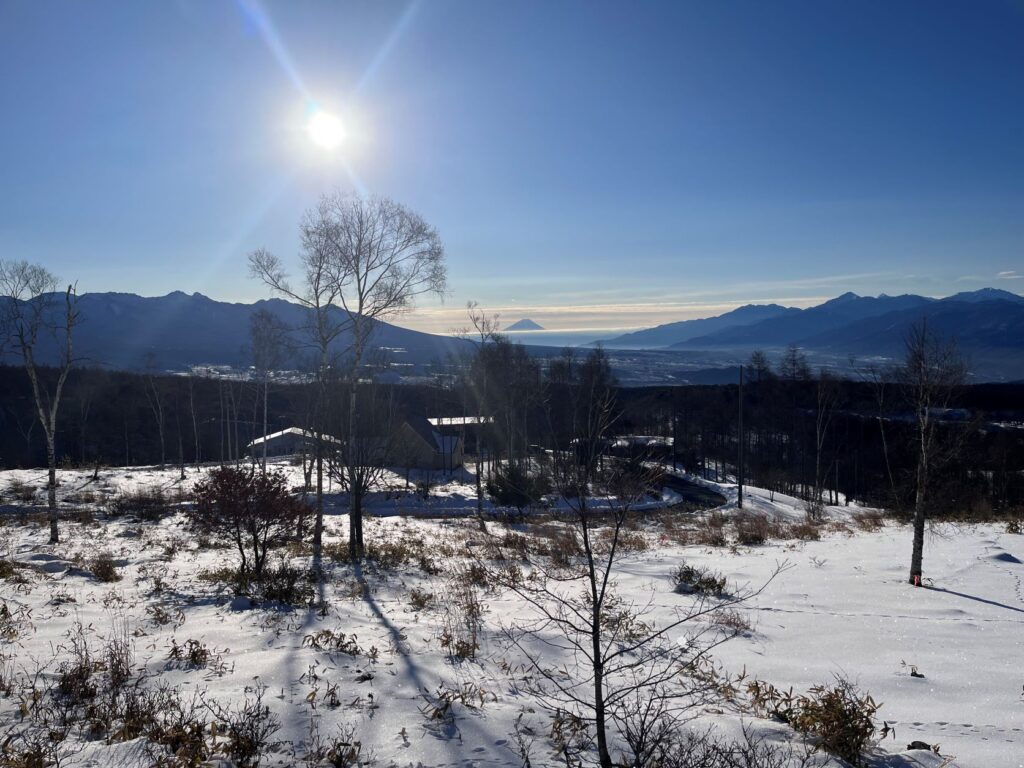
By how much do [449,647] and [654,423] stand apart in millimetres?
59329

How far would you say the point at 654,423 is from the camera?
63.6 metres

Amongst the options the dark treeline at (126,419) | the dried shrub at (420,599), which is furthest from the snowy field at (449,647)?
the dark treeline at (126,419)

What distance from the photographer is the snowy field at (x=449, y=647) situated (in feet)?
14.3

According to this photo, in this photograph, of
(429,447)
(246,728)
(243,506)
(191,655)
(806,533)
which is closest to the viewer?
(246,728)

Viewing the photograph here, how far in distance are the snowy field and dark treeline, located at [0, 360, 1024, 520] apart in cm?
2062

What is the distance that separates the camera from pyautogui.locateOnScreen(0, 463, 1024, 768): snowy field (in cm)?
435

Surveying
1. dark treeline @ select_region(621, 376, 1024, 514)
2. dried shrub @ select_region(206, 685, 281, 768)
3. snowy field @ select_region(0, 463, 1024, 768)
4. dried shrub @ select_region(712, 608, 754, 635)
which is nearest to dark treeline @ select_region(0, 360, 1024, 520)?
dark treeline @ select_region(621, 376, 1024, 514)

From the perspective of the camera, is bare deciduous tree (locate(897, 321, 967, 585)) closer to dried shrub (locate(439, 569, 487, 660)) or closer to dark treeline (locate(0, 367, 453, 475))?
dried shrub (locate(439, 569, 487, 660))

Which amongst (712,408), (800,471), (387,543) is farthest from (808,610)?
(712,408)

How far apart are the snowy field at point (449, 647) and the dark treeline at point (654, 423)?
20.6m

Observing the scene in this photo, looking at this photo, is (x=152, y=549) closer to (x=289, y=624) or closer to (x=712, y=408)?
(x=289, y=624)

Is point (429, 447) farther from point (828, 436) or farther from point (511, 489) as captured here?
point (828, 436)

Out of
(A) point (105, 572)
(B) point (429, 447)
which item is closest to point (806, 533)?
(A) point (105, 572)

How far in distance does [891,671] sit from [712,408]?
50.1m
